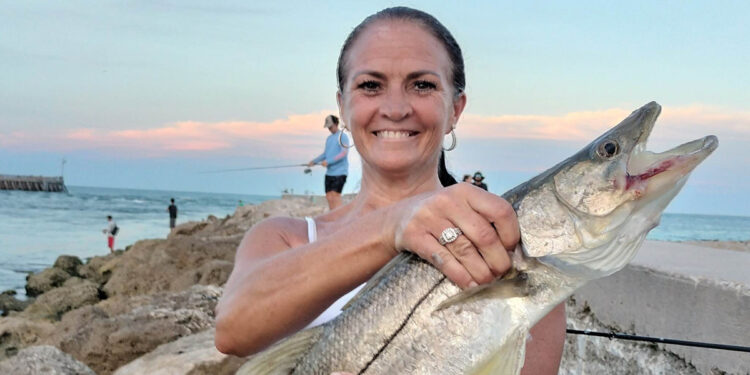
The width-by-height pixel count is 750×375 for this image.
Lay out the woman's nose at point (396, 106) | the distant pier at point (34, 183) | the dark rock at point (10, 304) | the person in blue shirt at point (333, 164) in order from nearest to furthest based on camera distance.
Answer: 1. the woman's nose at point (396, 106)
2. the person in blue shirt at point (333, 164)
3. the dark rock at point (10, 304)
4. the distant pier at point (34, 183)

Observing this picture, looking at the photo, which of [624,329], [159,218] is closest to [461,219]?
[624,329]

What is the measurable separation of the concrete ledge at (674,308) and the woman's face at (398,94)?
5.13 feet

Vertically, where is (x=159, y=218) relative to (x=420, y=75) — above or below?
below

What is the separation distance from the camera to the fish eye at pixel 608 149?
1.99 meters

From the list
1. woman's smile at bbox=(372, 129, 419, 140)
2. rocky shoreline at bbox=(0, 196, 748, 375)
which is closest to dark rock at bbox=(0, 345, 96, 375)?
rocky shoreline at bbox=(0, 196, 748, 375)

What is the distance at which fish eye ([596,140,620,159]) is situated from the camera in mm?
1986

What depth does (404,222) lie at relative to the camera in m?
1.91

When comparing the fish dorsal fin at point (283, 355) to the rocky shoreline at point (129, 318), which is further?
the rocky shoreline at point (129, 318)

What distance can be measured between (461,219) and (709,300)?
77.8 inches

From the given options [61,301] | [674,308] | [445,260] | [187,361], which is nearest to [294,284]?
[445,260]

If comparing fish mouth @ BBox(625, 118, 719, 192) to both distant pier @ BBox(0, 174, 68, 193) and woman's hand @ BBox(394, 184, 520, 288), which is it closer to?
woman's hand @ BBox(394, 184, 520, 288)

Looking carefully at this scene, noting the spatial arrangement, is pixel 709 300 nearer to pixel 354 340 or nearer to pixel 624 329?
pixel 624 329

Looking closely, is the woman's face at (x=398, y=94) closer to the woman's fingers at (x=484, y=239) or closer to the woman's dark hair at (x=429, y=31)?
the woman's dark hair at (x=429, y=31)

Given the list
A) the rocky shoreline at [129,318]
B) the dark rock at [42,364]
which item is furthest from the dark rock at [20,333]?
the dark rock at [42,364]
